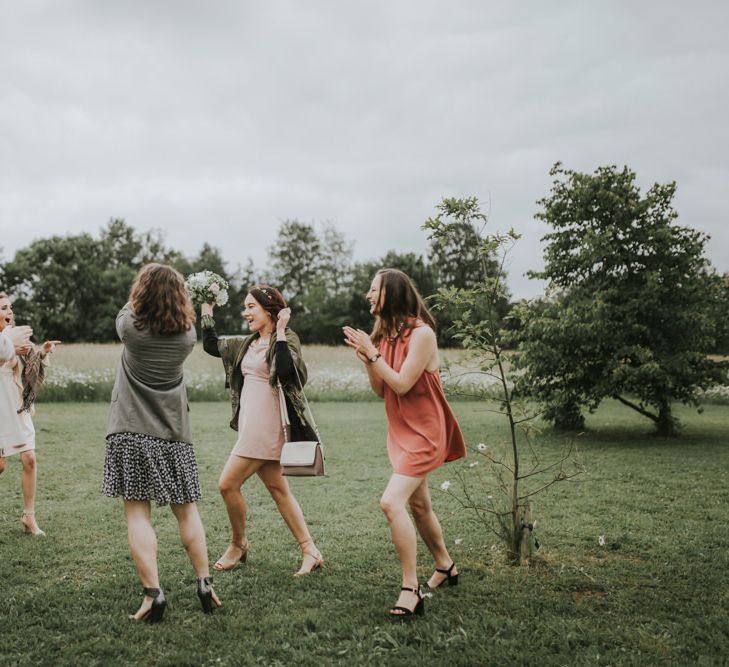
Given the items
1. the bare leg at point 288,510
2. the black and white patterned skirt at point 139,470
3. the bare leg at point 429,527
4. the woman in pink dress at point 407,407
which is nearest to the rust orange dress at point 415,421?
the woman in pink dress at point 407,407

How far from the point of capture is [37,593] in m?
4.72

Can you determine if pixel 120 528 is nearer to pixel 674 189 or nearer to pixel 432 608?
pixel 432 608

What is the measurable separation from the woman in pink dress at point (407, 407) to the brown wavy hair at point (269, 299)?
973 millimetres

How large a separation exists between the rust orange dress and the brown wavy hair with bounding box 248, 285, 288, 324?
3.58 ft

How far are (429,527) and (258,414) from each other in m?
1.54

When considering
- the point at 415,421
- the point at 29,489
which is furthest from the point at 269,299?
the point at 29,489

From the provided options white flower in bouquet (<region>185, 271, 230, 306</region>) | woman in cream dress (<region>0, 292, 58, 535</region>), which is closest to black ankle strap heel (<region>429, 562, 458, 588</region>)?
white flower in bouquet (<region>185, 271, 230, 306</region>)

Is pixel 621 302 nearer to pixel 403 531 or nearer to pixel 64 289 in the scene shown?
pixel 403 531

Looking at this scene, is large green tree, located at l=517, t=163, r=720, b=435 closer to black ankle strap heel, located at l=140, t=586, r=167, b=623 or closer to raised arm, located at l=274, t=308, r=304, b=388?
raised arm, located at l=274, t=308, r=304, b=388

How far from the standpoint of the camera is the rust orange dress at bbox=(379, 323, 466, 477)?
436 centimetres

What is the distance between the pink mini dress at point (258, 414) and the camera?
5168 millimetres

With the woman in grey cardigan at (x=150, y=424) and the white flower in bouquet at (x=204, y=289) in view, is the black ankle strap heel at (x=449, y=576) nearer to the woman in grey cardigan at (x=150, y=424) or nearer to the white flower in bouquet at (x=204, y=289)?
the woman in grey cardigan at (x=150, y=424)

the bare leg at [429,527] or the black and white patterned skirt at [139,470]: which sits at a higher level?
the black and white patterned skirt at [139,470]

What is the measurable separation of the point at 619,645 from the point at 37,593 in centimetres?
381
